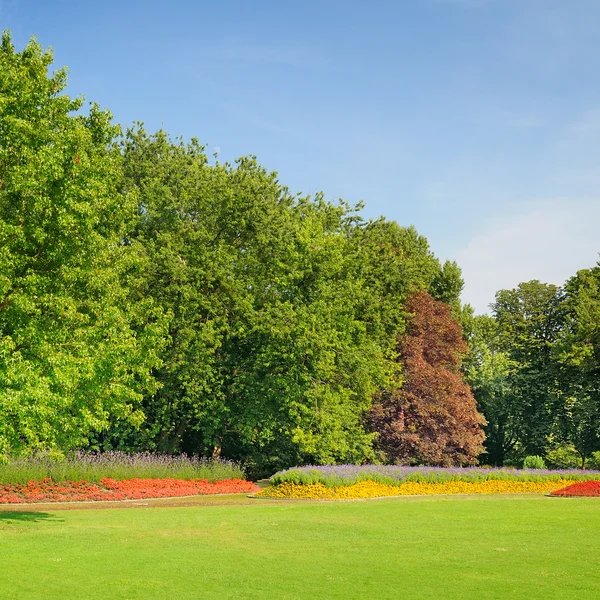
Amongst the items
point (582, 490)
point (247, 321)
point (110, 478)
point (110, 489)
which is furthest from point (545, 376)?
point (110, 489)

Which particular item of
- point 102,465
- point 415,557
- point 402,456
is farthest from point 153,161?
point 415,557

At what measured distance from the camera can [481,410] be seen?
57.6 m

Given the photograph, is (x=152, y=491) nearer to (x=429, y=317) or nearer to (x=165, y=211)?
(x=165, y=211)

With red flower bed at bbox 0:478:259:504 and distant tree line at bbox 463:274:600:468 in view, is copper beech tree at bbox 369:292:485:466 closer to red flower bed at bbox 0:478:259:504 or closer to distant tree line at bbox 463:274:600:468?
distant tree line at bbox 463:274:600:468

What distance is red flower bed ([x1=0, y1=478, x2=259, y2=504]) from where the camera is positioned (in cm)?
2416

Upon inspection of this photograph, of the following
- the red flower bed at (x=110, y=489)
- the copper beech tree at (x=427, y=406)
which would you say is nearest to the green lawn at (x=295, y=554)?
the red flower bed at (x=110, y=489)

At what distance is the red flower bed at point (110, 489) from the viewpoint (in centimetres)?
2416

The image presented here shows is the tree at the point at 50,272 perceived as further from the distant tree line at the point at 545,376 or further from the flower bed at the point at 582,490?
the distant tree line at the point at 545,376

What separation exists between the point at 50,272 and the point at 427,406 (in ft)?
89.9

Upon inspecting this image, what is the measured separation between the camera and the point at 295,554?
13.3 m

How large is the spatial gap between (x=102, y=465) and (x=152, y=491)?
3520mm

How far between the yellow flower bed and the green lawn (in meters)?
5.89

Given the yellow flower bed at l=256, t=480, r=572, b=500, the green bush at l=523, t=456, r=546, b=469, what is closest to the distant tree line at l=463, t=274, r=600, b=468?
the green bush at l=523, t=456, r=546, b=469

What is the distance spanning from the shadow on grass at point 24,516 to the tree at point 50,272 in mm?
1879
